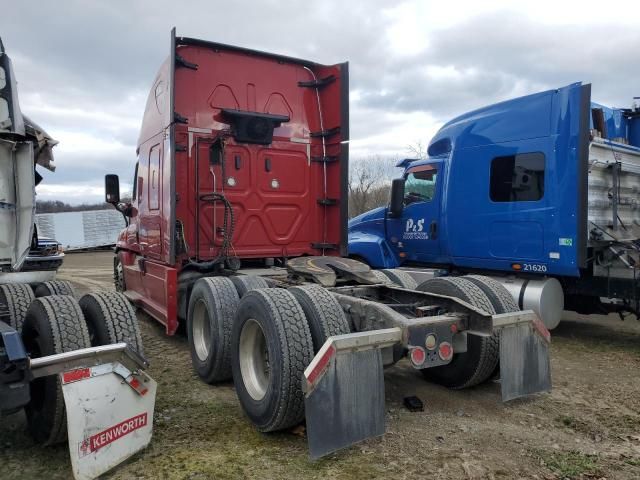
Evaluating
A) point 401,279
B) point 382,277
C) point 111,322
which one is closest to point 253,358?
point 111,322

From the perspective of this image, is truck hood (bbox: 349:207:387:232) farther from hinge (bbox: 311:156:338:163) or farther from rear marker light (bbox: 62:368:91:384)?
rear marker light (bbox: 62:368:91:384)

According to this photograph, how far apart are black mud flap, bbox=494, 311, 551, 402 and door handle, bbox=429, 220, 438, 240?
13.1 feet

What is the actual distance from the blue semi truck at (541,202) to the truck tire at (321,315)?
378 centimetres

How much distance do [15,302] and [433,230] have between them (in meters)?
5.69

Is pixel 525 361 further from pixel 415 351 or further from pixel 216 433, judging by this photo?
pixel 216 433

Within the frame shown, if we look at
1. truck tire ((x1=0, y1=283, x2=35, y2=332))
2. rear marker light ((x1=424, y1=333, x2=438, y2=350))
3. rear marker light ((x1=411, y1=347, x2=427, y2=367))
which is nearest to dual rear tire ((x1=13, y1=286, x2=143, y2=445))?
truck tire ((x1=0, y1=283, x2=35, y2=332))

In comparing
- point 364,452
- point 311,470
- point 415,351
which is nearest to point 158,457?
point 311,470

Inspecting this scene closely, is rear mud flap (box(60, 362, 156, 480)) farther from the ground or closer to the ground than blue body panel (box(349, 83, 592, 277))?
closer to the ground

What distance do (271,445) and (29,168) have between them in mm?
2420

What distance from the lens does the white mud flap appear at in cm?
296

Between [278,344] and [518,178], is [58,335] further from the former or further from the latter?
[518,178]

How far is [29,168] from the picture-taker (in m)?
3.41

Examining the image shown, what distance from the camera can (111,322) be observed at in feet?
11.6

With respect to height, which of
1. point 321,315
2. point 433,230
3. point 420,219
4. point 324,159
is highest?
point 324,159
